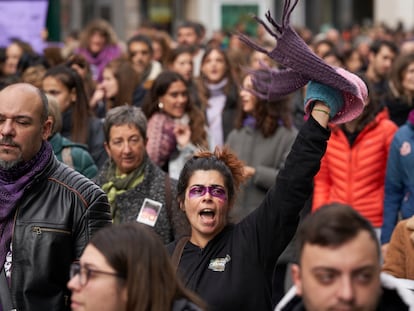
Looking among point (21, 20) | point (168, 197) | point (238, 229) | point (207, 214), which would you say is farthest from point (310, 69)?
point (21, 20)

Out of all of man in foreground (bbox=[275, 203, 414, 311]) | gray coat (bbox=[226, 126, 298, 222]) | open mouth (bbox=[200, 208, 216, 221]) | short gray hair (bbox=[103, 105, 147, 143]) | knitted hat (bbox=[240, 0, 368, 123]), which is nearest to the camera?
man in foreground (bbox=[275, 203, 414, 311])

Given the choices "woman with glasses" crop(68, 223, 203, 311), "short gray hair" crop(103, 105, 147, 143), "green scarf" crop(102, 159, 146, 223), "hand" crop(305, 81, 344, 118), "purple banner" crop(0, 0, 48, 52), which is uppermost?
"purple banner" crop(0, 0, 48, 52)

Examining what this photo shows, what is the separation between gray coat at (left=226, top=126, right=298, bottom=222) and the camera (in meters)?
8.42

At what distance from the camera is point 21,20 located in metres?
14.2

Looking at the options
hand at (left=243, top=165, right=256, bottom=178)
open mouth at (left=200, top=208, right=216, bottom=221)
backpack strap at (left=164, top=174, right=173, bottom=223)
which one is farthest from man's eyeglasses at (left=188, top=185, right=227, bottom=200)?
hand at (left=243, top=165, right=256, bottom=178)

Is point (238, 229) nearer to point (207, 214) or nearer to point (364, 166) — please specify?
point (207, 214)

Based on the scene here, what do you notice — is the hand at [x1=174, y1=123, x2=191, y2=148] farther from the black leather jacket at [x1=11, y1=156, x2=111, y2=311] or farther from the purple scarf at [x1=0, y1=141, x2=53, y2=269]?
the purple scarf at [x1=0, y1=141, x2=53, y2=269]

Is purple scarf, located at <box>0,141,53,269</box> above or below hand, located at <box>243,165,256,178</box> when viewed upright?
below

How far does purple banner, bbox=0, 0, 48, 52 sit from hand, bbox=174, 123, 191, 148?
565 centimetres

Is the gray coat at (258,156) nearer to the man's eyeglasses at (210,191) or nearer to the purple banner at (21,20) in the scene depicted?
the man's eyeglasses at (210,191)

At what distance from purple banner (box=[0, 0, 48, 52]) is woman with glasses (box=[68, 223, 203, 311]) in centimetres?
1024

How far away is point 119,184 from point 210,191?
162 cm

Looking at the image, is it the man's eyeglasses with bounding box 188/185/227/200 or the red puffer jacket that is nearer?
the man's eyeglasses with bounding box 188/185/227/200

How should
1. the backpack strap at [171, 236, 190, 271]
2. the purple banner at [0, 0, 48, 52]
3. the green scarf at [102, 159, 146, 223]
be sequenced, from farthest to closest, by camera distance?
1. the purple banner at [0, 0, 48, 52]
2. the green scarf at [102, 159, 146, 223]
3. the backpack strap at [171, 236, 190, 271]
